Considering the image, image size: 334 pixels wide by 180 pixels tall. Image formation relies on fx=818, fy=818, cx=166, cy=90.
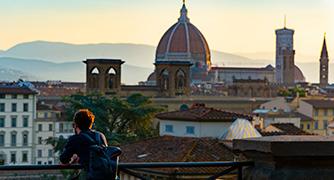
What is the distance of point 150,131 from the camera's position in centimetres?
4847

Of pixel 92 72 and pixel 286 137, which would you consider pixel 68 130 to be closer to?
pixel 92 72

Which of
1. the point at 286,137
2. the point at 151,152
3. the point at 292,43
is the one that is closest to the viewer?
the point at 286,137

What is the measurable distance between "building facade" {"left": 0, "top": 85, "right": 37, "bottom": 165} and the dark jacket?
52172mm

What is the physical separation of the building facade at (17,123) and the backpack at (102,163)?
52602 millimetres

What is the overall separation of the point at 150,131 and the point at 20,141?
14.7 m

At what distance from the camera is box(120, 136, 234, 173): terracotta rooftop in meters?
25.5

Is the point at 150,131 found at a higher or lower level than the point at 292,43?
lower

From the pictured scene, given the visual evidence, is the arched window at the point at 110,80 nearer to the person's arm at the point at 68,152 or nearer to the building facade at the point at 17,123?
the building facade at the point at 17,123

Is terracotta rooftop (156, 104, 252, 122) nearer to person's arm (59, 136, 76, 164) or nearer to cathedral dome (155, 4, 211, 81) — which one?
person's arm (59, 136, 76, 164)

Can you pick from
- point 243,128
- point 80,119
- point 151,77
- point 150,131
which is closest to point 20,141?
point 150,131

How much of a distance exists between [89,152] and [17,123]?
5609 cm

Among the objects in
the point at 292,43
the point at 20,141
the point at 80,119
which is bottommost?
the point at 20,141

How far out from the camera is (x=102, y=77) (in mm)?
82375

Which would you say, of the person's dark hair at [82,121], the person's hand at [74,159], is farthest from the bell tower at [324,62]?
the person's hand at [74,159]
